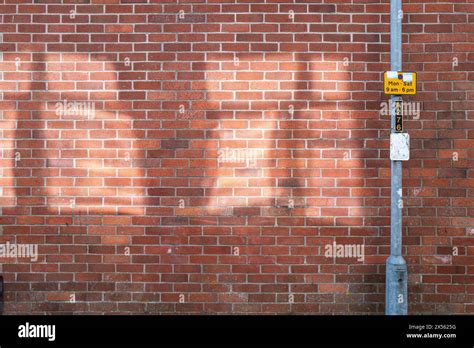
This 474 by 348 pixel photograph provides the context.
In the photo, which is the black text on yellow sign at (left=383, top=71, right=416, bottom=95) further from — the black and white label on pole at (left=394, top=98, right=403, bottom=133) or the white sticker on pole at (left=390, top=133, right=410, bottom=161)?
the white sticker on pole at (left=390, top=133, right=410, bottom=161)

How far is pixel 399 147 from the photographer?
5.02 meters

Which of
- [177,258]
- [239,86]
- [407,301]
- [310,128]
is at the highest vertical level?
[239,86]

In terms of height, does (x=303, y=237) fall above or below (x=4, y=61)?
below

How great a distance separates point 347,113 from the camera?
534 centimetres

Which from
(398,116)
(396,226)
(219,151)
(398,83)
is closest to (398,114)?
(398,116)

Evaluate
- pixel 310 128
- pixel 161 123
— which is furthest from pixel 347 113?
pixel 161 123

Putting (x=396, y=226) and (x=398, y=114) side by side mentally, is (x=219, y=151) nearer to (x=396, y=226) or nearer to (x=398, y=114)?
(x=398, y=114)

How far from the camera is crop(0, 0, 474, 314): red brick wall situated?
209 inches

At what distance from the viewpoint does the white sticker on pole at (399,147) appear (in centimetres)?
501

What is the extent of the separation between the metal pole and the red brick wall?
27cm

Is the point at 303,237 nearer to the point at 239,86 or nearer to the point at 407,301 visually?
the point at 407,301

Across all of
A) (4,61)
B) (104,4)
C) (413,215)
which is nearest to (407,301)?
(413,215)

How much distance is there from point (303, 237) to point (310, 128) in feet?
3.72

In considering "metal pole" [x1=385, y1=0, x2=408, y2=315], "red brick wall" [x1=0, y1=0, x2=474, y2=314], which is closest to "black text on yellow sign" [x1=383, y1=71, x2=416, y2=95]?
"metal pole" [x1=385, y1=0, x2=408, y2=315]
